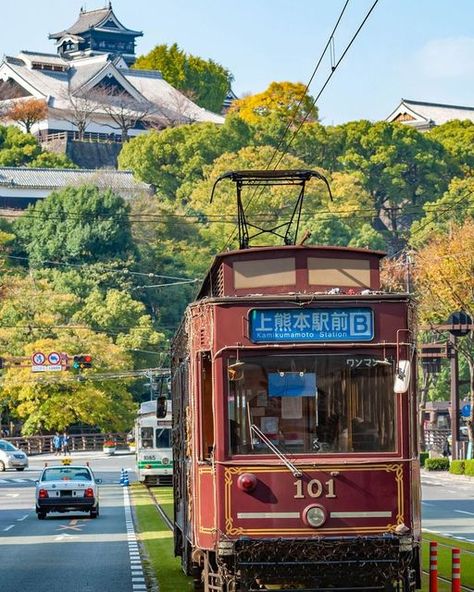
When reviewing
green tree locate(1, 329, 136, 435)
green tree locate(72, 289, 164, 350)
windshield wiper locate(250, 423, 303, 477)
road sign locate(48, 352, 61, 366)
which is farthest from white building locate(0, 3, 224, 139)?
windshield wiper locate(250, 423, 303, 477)

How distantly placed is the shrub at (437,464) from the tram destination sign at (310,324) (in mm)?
48616

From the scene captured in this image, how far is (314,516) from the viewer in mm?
15820

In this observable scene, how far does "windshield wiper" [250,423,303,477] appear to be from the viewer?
15.9 metres

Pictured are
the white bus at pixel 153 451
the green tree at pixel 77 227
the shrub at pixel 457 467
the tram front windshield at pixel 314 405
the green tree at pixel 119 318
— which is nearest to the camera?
the tram front windshield at pixel 314 405

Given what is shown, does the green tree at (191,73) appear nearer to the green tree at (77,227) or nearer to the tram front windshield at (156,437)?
the green tree at (77,227)

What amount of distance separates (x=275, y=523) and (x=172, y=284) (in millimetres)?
92315

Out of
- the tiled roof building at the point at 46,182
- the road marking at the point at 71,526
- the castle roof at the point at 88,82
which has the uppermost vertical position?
the castle roof at the point at 88,82

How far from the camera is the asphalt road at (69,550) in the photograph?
72.2 feet

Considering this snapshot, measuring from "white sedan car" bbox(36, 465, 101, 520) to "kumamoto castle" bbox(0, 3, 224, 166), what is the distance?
113334 millimetres

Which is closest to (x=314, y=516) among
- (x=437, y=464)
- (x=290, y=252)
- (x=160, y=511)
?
(x=290, y=252)

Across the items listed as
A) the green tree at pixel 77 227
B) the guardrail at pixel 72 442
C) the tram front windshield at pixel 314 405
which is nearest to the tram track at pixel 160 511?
the tram front windshield at pixel 314 405

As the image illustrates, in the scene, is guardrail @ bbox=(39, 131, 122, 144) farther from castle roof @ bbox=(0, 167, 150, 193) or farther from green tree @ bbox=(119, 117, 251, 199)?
castle roof @ bbox=(0, 167, 150, 193)

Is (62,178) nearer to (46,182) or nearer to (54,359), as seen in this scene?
(46,182)

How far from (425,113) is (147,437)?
107 metres
